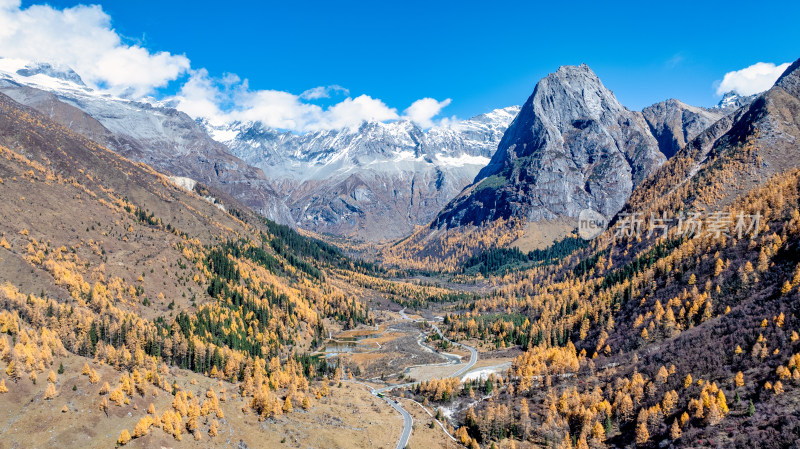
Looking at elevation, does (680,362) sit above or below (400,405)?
above

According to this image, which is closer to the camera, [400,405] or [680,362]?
[680,362]

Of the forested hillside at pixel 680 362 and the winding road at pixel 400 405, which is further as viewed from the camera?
the winding road at pixel 400 405

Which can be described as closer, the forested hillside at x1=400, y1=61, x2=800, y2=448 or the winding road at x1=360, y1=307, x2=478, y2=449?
the forested hillside at x1=400, y1=61, x2=800, y2=448

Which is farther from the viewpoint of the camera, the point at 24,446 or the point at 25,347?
the point at 25,347

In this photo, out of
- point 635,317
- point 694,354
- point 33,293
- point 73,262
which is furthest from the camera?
point 635,317

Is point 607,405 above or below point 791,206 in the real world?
below

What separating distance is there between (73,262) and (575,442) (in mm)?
161933

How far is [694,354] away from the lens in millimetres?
118375

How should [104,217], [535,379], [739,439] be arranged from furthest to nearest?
[104,217], [535,379], [739,439]

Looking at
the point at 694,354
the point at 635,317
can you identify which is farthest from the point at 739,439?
the point at 635,317

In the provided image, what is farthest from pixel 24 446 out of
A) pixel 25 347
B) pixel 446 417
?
pixel 446 417

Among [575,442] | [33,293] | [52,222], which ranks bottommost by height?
[575,442]

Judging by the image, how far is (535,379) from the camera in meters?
140

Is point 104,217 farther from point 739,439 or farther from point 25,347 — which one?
point 739,439
